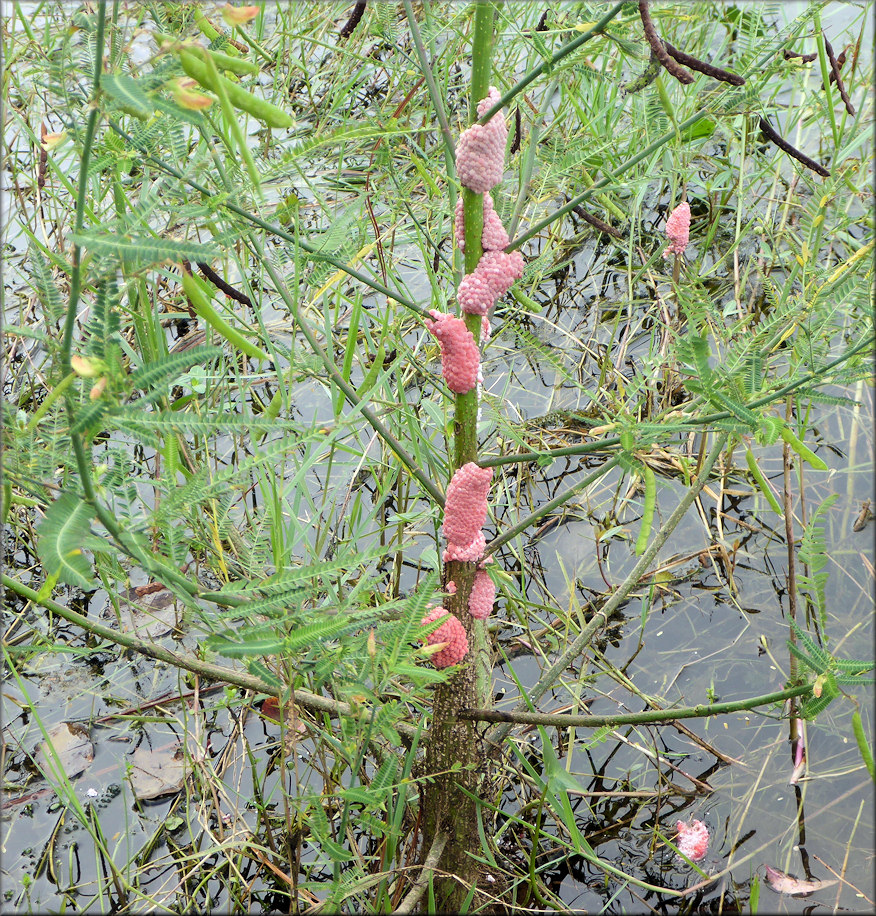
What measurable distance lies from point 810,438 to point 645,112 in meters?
1.10

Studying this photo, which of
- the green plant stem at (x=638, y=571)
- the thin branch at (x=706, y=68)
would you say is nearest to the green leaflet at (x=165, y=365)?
the thin branch at (x=706, y=68)

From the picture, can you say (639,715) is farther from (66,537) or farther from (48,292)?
(48,292)

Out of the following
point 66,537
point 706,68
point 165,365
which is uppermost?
point 706,68

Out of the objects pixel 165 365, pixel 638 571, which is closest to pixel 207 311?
pixel 165 365

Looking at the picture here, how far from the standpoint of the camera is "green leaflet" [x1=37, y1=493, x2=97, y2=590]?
0.71 m

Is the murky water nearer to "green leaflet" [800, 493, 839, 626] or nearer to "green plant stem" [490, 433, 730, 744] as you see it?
"green plant stem" [490, 433, 730, 744]

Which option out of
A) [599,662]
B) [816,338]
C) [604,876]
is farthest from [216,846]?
[816,338]

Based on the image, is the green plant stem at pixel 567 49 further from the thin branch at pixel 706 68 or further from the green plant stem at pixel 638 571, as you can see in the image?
the green plant stem at pixel 638 571

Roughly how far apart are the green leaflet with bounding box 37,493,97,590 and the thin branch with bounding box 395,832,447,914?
0.69 m

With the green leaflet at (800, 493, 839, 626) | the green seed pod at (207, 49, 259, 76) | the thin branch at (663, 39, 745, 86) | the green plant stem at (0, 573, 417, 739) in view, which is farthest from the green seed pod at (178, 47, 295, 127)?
the green leaflet at (800, 493, 839, 626)

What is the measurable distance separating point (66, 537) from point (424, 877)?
0.78 metres

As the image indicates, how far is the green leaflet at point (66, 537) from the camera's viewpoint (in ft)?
2.35

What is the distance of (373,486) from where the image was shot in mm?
1962

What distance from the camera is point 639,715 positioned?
105 centimetres
